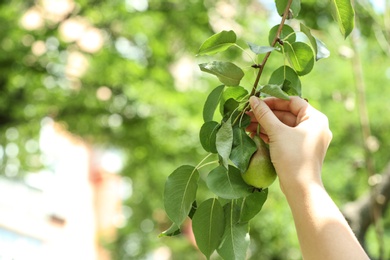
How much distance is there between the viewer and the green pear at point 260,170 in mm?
1160

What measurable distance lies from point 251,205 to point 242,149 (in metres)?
0.11

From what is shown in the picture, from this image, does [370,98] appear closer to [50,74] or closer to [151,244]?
[151,244]

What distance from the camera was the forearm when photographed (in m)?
1.05

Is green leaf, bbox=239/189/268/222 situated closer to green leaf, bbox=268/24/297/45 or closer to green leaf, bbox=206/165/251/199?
green leaf, bbox=206/165/251/199

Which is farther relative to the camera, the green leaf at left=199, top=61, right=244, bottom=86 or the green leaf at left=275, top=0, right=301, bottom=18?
the green leaf at left=275, top=0, right=301, bottom=18

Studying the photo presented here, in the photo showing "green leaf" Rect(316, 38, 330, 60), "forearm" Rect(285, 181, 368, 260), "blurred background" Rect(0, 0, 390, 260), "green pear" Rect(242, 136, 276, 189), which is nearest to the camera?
"forearm" Rect(285, 181, 368, 260)

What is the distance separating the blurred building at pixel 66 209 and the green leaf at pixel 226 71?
10287 millimetres

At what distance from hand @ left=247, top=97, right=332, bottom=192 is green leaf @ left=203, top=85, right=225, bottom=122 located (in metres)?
0.13

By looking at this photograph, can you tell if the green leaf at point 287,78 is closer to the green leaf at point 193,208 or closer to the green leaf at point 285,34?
the green leaf at point 285,34

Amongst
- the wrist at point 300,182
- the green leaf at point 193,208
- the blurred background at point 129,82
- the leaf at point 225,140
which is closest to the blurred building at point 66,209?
the blurred background at point 129,82

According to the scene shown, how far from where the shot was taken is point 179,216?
1.22 meters

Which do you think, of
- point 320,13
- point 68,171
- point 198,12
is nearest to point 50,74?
point 198,12

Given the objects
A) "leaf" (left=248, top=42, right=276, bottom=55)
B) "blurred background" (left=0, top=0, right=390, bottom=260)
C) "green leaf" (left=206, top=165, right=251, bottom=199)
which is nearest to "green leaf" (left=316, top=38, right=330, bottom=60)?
"leaf" (left=248, top=42, right=276, bottom=55)

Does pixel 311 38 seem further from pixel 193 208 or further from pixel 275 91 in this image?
pixel 193 208
